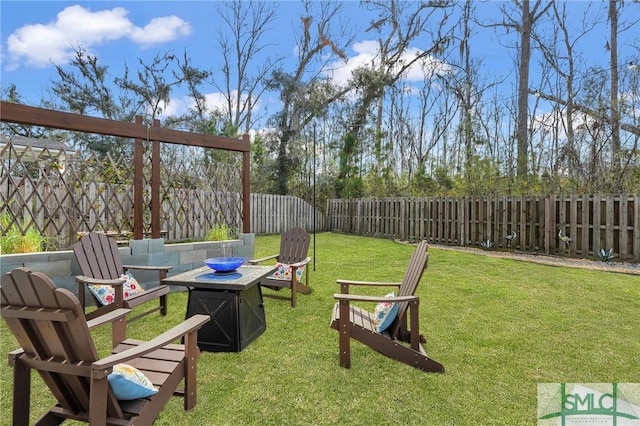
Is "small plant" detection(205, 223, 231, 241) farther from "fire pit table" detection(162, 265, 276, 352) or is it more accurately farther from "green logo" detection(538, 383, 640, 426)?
"green logo" detection(538, 383, 640, 426)

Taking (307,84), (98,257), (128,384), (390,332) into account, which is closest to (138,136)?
(98,257)

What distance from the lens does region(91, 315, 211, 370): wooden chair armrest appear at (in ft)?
4.44

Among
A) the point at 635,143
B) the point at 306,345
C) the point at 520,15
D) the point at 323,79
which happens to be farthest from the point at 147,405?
the point at 323,79

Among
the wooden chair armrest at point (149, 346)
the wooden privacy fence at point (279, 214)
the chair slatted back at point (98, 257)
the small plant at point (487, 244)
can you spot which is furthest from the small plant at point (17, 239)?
the small plant at point (487, 244)

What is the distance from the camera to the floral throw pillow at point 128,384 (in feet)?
4.88

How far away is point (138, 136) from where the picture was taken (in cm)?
427

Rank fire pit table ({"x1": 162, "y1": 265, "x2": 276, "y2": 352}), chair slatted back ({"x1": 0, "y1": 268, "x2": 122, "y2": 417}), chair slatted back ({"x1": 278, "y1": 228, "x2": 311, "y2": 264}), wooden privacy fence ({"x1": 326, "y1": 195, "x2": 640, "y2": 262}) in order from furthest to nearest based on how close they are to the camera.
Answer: wooden privacy fence ({"x1": 326, "y1": 195, "x2": 640, "y2": 262}) < chair slatted back ({"x1": 278, "y1": 228, "x2": 311, "y2": 264}) < fire pit table ({"x1": 162, "y1": 265, "x2": 276, "y2": 352}) < chair slatted back ({"x1": 0, "y1": 268, "x2": 122, "y2": 417})

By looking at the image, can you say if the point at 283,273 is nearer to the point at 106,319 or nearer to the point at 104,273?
the point at 104,273

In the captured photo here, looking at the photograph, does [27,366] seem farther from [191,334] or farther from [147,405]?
[191,334]

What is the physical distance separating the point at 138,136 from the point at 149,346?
336cm

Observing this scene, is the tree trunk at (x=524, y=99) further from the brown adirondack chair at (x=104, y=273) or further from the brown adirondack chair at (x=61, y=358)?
the brown adirondack chair at (x=61, y=358)

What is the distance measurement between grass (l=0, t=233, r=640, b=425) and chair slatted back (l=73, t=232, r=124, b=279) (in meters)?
0.61

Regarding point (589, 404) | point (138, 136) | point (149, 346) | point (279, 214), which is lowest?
point (589, 404)

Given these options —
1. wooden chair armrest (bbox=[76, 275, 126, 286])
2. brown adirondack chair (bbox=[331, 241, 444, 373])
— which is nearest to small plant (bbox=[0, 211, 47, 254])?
wooden chair armrest (bbox=[76, 275, 126, 286])
